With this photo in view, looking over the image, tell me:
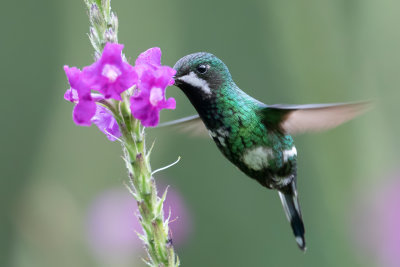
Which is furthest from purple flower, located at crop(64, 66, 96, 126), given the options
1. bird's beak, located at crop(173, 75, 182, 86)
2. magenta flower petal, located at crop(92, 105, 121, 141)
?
bird's beak, located at crop(173, 75, 182, 86)

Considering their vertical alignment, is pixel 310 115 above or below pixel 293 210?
above

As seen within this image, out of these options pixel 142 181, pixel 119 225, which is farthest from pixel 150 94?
pixel 119 225

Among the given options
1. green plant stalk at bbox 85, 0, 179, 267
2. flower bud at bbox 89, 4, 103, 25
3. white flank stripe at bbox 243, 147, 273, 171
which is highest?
flower bud at bbox 89, 4, 103, 25

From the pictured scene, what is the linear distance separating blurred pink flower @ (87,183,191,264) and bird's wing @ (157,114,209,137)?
3.29 ft

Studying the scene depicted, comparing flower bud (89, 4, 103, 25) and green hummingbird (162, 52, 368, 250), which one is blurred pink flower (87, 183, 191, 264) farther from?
flower bud (89, 4, 103, 25)

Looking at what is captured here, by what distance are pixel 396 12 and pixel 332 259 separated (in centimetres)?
158

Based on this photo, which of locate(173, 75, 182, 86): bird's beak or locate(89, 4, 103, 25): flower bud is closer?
locate(89, 4, 103, 25): flower bud

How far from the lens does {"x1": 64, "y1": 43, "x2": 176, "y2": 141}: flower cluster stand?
5.44 feet

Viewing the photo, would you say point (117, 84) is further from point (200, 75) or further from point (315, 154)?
point (315, 154)

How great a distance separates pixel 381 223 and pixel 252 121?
5.68ft

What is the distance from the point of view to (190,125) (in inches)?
99.1

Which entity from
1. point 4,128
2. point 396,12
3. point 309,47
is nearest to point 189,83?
point 309,47

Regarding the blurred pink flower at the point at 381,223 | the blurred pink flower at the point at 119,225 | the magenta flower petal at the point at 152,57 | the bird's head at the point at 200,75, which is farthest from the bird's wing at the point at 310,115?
the blurred pink flower at the point at 381,223

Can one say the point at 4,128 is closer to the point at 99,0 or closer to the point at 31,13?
the point at 31,13
